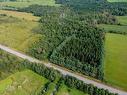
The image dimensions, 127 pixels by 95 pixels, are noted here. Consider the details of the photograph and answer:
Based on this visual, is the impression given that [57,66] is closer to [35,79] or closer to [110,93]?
[35,79]

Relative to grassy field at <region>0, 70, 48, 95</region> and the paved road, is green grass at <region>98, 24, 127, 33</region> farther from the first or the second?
grassy field at <region>0, 70, 48, 95</region>

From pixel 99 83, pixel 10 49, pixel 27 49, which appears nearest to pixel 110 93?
pixel 99 83

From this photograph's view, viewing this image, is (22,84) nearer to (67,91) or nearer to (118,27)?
(67,91)

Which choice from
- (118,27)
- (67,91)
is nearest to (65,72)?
(67,91)

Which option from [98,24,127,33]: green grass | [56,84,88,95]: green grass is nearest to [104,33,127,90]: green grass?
[98,24,127,33]: green grass

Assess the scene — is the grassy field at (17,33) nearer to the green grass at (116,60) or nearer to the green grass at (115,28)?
the green grass at (116,60)

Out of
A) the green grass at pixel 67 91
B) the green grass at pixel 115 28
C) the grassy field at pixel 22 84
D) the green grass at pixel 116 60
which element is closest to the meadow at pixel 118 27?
the green grass at pixel 115 28
